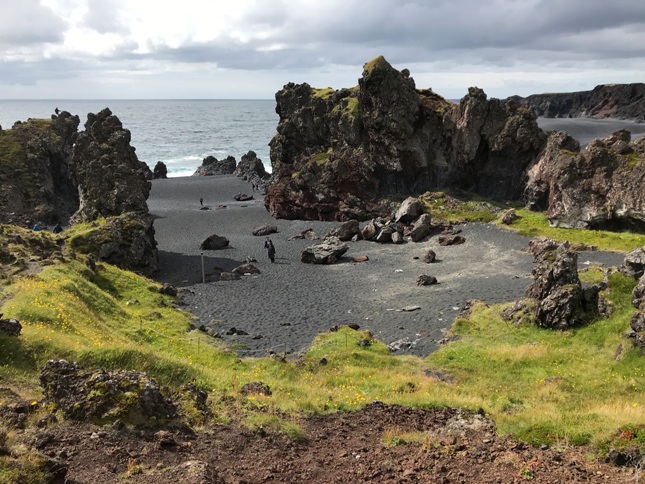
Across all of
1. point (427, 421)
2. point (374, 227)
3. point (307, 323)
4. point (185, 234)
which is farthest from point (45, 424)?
point (185, 234)

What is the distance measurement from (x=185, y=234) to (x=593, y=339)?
61451 millimetres

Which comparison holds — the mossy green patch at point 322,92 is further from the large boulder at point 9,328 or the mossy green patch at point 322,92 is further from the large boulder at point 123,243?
the large boulder at point 9,328

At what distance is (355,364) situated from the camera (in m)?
27.6

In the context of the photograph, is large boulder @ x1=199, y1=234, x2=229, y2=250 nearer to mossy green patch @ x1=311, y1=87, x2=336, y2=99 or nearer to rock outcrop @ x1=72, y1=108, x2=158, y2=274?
rock outcrop @ x1=72, y1=108, x2=158, y2=274

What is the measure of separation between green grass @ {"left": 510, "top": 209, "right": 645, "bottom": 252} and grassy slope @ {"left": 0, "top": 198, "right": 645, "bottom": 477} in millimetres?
23124

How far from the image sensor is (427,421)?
58.1ft

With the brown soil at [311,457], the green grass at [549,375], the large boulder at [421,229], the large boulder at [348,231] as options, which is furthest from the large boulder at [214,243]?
the brown soil at [311,457]

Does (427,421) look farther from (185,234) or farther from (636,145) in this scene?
(185,234)

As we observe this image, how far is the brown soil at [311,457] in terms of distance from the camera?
1201cm

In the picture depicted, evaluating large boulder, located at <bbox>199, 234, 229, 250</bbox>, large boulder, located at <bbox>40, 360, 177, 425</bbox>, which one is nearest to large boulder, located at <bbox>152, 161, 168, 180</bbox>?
large boulder, located at <bbox>199, 234, 229, 250</bbox>

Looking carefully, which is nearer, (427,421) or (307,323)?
(427,421)

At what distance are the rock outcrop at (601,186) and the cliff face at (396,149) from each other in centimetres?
1246

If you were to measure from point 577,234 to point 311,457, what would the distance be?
5326cm

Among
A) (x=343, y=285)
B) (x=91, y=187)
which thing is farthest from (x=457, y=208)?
(x=91, y=187)
